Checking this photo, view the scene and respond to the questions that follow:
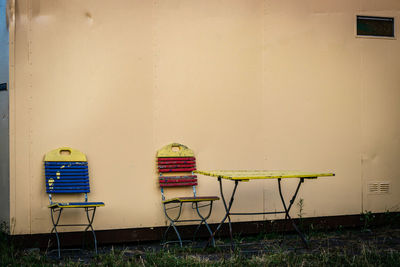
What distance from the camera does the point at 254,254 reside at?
4.51 metres

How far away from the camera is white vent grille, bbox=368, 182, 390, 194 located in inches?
231

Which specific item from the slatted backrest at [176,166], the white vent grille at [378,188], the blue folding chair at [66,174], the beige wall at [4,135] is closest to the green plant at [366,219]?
the white vent grille at [378,188]

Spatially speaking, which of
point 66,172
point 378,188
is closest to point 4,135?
point 66,172

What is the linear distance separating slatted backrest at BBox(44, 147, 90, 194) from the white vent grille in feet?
10.5

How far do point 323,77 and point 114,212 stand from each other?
9.08 ft

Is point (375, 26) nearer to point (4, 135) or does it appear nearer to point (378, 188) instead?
point (378, 188)

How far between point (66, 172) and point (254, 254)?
196 cm

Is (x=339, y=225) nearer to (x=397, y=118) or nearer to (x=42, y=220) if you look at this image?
(x=397, y=118)

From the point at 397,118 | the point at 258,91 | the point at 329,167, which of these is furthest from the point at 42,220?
the point at 397,118

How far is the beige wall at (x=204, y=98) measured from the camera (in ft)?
16.4

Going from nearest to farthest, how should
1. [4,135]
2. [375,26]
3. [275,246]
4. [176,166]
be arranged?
[275,246]
[4,135]
[176,166]
[375,26]

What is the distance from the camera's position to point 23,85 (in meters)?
4.93

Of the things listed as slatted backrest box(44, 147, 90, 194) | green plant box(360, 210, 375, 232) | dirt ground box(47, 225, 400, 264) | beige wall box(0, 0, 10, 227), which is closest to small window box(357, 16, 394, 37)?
green plant box(360, 210, 375, 232)

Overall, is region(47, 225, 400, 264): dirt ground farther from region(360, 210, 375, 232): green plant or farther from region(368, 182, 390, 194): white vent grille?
region(368, 182, 390, 194): white vent grille
